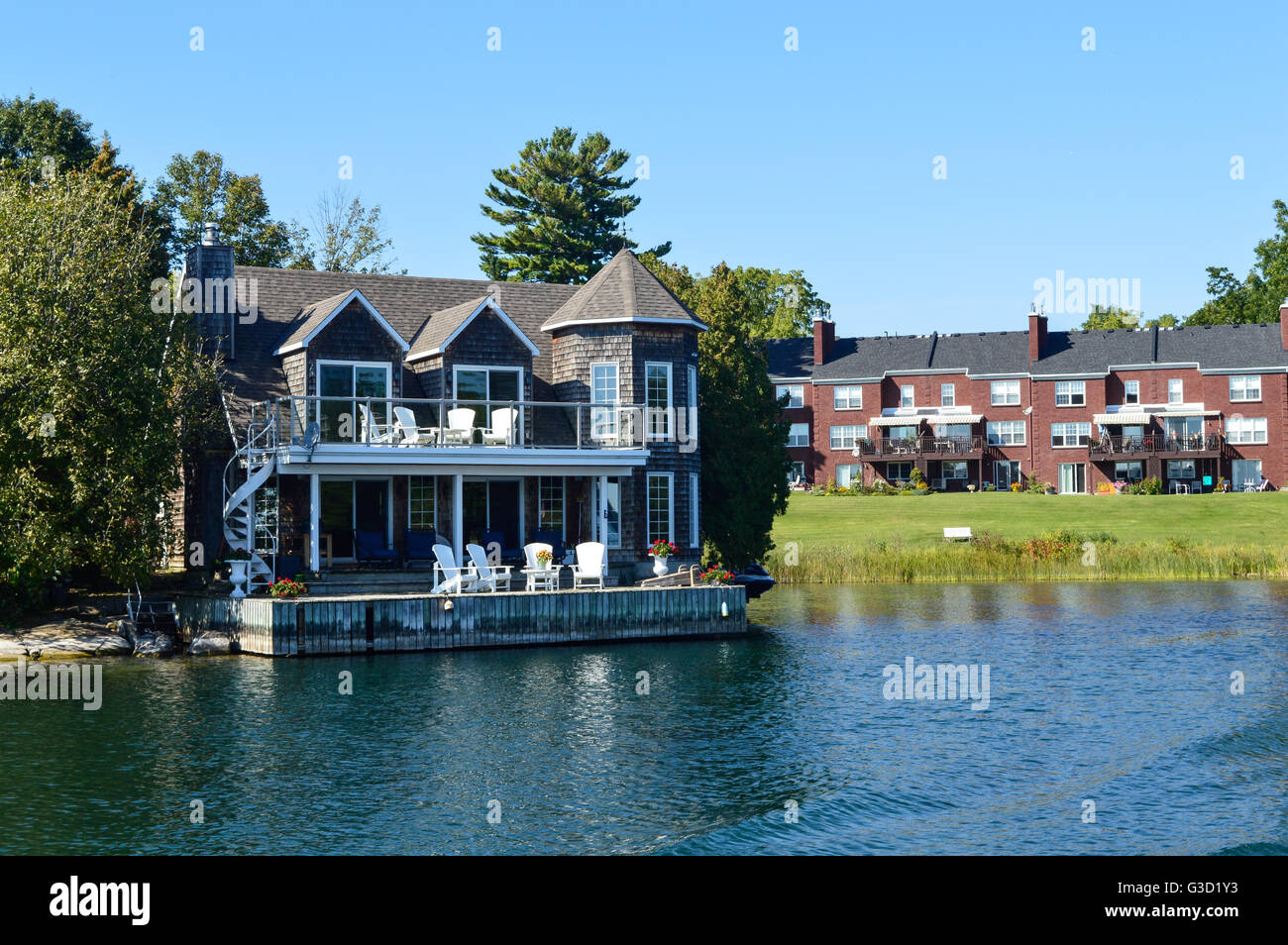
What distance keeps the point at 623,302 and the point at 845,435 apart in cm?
4423

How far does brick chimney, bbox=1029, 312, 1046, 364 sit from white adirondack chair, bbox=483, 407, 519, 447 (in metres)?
51.8

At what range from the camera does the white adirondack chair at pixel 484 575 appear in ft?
104

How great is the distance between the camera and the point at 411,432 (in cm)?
3309

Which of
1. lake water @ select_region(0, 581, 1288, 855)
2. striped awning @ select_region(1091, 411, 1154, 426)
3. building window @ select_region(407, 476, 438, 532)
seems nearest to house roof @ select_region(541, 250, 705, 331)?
building window @ select_region(407, 476, 438, 532)

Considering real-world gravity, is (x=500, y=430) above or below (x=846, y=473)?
above

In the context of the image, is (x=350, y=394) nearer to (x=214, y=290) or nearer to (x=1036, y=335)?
(x=214, y=290)

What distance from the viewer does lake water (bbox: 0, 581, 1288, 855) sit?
49.3ft

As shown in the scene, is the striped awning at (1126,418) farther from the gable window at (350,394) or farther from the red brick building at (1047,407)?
the gable window at (350,394)

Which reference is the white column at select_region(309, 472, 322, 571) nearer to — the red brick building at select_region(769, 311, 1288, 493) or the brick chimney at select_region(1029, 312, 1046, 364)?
the red brick building at select_region(769, 311, 1288, 493)

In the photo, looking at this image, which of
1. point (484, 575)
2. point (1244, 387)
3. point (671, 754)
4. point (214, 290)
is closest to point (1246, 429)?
point (1244, 387)

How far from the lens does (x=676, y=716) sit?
73.3 feet

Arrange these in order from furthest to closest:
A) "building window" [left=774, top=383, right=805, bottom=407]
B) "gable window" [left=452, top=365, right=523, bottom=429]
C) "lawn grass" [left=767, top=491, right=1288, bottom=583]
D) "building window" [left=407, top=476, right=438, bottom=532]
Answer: "building window" [left=774, top=383, right=805, bottom=407] → "lawn grass" [left=767, top=491, right=1288, bottom=583] → "gable window" [left=452, top=365, right=523, bottom=429] → "building window" [left=407, top=476, right=438, bottom=532]

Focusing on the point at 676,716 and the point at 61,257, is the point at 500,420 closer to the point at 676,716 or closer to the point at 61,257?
the point at 61,257
